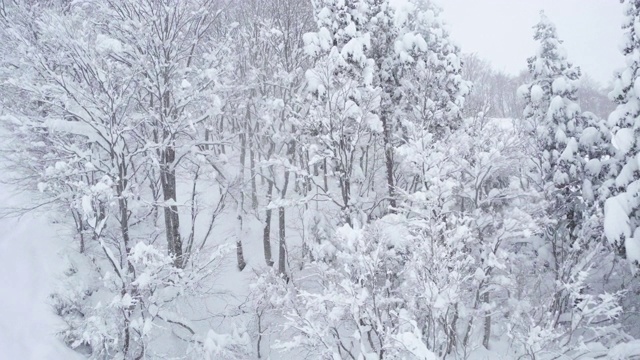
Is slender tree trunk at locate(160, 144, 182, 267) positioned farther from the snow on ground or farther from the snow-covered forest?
the snow on ground

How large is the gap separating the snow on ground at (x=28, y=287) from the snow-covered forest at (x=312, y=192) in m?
0.07

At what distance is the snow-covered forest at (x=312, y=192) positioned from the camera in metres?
10.1

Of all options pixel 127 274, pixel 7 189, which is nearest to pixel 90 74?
pixel 127 274

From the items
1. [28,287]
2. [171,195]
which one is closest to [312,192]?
[171,195]

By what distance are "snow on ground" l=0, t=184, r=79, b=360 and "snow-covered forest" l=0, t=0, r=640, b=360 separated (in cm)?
7

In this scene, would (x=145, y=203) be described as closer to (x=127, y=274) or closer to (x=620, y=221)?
(x=127, y=274)

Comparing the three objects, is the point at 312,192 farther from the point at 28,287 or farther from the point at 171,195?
the point at 28,287

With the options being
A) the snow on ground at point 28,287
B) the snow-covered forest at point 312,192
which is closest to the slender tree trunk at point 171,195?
the snow-covered forest at point 312,192

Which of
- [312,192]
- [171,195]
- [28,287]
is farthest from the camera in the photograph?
[312,192]

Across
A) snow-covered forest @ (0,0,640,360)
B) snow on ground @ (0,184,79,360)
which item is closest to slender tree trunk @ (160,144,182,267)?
snow-covered forest @ (0,0,640,360)

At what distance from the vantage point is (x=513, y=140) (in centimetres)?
1441

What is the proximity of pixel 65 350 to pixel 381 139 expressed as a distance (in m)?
12.8

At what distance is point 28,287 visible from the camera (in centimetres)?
1399

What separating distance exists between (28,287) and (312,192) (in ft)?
33.7
